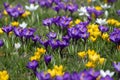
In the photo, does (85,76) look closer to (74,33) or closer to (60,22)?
(74,33)

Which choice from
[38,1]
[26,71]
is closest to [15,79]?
[26,71]

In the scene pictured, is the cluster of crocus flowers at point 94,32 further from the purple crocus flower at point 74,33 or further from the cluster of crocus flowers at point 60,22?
the cluster of crocus flowers at point 60,22

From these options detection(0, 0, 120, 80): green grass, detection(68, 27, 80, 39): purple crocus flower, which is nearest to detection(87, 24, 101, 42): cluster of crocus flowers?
detection(0, 0, 120, 80): green grass

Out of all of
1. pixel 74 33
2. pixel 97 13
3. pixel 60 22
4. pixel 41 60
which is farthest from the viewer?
pixel 97 13

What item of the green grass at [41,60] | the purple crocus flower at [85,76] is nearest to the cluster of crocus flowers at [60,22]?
the green grass at [41,60]

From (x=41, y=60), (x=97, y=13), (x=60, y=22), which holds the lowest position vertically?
(x=41, y=60)

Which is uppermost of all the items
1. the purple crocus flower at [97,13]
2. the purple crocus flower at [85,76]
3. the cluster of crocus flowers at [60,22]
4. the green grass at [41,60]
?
the purple crocus flower at [85,76]

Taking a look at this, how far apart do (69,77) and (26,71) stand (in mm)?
1220

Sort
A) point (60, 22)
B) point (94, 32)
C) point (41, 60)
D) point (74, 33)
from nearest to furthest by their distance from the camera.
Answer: point (41, 60), point (74, 33), point (94, 32), point (60, 22)

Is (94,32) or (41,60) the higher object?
(94,32)

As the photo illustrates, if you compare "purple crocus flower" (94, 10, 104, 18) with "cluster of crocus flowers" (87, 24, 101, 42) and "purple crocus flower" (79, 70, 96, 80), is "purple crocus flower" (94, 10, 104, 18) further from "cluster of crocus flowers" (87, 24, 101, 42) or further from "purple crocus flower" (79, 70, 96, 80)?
"purple crocus flower" (79, 70, 96, 80)

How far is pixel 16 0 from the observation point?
30.2 feet

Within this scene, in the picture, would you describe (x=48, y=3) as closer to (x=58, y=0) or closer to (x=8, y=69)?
(x=58, y=0)

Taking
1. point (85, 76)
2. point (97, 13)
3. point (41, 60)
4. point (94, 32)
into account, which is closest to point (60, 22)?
point (94, 32)
